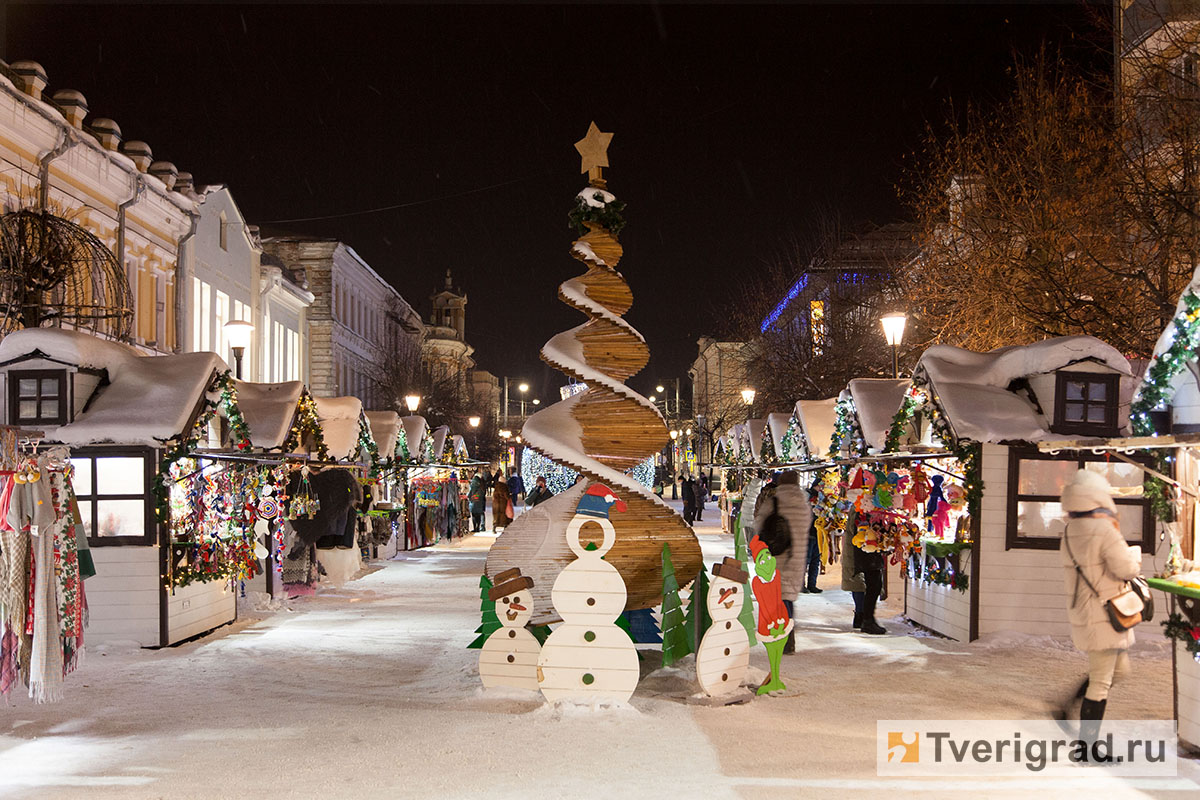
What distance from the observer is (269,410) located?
16.6 m

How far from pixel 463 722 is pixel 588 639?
1.17 m

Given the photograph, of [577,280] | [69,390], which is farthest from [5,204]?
[577,280]

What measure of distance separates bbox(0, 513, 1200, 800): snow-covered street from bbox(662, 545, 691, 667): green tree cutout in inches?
10.3

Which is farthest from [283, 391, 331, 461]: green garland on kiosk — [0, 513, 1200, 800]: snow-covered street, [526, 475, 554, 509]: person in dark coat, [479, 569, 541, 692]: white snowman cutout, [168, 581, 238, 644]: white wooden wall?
[526, 475, 554, 509]: person in dark coat

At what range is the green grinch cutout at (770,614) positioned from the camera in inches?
384

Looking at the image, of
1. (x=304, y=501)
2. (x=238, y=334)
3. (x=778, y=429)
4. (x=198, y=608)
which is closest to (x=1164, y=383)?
(x=198, y=608)

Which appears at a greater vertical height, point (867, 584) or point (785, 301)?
point (785, 301)

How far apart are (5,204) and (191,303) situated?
38.2ft

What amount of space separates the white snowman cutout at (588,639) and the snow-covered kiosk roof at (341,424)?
1153 centimetres

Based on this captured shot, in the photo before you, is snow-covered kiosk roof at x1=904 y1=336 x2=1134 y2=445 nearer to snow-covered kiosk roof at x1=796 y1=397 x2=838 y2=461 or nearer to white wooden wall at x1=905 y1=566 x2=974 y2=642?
white wooden wall at x1=905 y1=566 x2=974 y2=642

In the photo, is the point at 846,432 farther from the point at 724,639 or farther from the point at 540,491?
the point at 540,491

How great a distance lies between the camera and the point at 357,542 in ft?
65.8

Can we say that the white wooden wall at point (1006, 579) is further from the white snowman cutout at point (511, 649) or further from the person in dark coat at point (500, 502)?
the person in dark coat at point (500, 502)

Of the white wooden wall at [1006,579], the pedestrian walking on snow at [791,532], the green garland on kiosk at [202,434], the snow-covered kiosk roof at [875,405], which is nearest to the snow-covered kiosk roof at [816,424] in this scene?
the snow-covered kiosk roof at [875,405]
